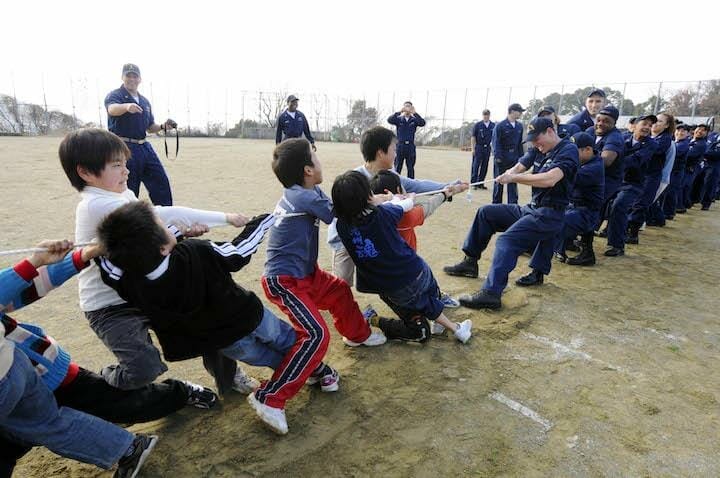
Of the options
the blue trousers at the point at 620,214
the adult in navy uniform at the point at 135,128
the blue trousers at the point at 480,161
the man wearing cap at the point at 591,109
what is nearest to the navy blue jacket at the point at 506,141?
the blue trousers at the point at 480,161

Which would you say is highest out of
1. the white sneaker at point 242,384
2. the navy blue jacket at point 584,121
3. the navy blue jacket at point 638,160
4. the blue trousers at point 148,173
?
the navy blue jacket at point 584,121

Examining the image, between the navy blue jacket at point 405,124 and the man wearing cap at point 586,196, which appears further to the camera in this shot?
the navy blue jacket at point 405,124

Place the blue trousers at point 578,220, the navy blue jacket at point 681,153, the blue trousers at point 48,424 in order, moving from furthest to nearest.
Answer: the navy blue jacket at point 681,153
the blue trousers at point 578,220
the blue trousers at point 48,424

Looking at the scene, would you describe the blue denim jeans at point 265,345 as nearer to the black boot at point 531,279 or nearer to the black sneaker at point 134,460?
the black sneaker at point 134,460

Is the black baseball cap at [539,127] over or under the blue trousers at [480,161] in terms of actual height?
over

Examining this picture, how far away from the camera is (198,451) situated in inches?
86.1

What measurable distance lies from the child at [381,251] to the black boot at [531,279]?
5.82ft

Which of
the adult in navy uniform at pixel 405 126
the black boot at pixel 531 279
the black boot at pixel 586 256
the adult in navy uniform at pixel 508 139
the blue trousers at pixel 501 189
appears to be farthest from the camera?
the adult in navy uniform at pixel 405 126

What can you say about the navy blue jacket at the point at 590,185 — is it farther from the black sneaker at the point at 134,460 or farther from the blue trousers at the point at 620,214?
the black sneaker at the point at 134,460

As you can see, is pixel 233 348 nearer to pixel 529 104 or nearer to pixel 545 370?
pixel 545 370

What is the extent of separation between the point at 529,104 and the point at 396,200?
98.3 feet

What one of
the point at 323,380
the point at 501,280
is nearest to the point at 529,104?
the point at 501,280

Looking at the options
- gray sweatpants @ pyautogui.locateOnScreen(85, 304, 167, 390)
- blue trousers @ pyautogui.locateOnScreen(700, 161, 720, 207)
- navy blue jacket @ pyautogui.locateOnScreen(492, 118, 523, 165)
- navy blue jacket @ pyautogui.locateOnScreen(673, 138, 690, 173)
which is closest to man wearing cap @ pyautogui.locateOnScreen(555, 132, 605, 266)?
navy blue jacket @ pyautogui.locateOnScreen(492, 118, 523, 165)

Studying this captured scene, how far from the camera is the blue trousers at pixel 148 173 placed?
5035 millimetres
